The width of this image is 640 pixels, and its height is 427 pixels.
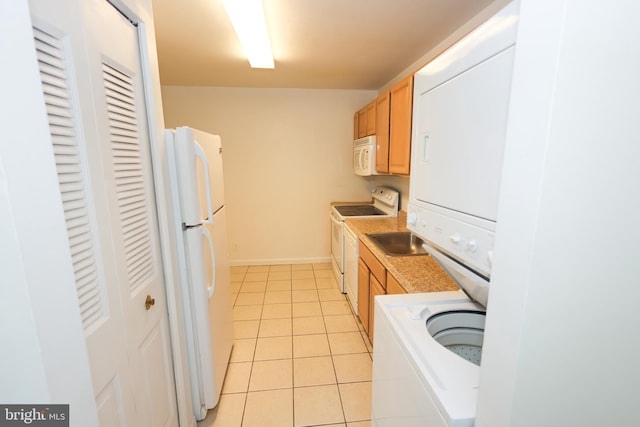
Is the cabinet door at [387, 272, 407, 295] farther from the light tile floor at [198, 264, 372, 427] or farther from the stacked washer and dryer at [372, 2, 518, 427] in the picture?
the light tile floor at [198, 264, 372, 427]


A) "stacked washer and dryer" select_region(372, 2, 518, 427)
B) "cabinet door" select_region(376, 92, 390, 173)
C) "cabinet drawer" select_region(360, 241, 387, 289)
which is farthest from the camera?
"cabinet door" select_region(376, 92, 390, 173)

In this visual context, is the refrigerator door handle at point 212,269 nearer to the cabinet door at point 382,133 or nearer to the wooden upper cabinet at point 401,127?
the wooden upper cabinet at point 401,127

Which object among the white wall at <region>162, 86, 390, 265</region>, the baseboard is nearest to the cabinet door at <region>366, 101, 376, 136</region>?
the white wall at <region>162, 86, 390, 265</region>

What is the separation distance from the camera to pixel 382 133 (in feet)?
9.00

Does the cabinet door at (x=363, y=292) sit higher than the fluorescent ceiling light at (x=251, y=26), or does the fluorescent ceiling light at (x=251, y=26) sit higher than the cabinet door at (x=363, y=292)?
the fluorescent ceiling light at (x=251, y=26)

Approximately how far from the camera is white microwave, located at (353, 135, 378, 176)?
3.02 meters

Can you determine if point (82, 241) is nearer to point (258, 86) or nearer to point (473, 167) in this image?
point (473, 167)

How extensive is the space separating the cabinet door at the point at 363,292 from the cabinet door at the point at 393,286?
0.50 m

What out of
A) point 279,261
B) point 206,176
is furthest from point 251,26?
point 279,261

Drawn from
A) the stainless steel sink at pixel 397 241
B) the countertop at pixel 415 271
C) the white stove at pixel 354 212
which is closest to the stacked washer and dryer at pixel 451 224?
the countertop at pixel 415 271

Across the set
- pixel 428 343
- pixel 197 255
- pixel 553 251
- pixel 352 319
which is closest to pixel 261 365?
pixel 352 319

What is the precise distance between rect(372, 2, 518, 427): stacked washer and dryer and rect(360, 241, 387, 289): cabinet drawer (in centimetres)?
57

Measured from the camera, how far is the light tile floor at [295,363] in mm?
1755

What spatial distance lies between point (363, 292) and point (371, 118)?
192cm
